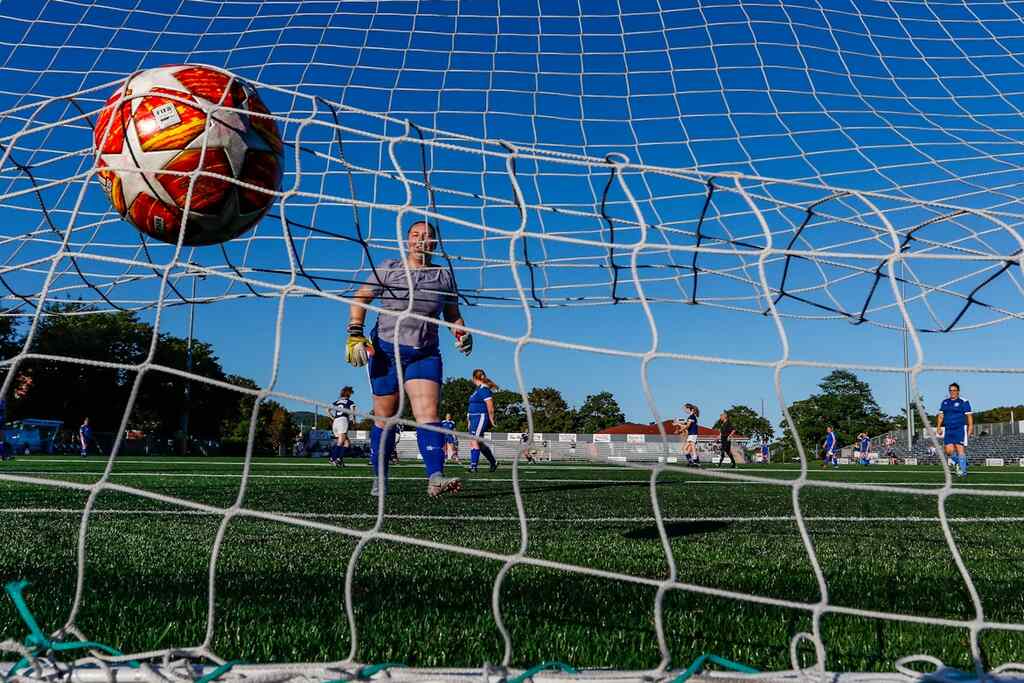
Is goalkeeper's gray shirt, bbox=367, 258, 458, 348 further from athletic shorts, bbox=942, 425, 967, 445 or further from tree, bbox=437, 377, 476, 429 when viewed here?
tree, bbox=437, 377, 476, 429

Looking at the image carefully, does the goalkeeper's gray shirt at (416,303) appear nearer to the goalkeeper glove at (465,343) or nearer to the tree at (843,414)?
the goalkeeper glove at (465,343)

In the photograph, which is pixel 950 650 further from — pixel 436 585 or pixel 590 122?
pixel 590 122

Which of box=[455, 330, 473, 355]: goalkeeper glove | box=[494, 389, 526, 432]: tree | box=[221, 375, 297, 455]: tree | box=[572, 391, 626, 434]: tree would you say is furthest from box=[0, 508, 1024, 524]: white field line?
box=[572, 391, 626, 434]: tree

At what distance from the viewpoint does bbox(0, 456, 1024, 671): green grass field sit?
1.88m

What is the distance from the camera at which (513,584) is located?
2.52 meters

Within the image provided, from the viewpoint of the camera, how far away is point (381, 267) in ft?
16.6

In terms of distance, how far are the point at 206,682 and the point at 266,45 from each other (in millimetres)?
5402

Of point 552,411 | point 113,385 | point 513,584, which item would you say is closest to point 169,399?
point 113,385

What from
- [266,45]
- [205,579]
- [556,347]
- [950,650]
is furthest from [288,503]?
[950,650]

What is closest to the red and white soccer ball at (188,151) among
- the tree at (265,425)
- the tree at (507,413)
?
the tree at (265,425)

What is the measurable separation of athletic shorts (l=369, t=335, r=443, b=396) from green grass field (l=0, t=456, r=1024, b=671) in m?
0.78

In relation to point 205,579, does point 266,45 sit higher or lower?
higher

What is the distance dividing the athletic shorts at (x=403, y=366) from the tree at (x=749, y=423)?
7172cm

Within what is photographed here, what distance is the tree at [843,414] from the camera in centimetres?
6950
